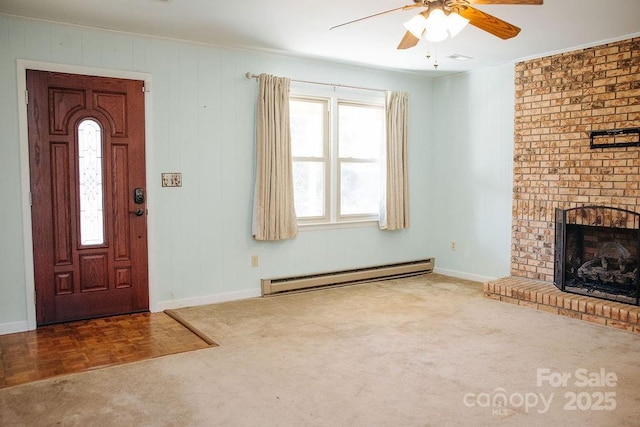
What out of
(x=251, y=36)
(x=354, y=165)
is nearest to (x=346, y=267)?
(x=354, y=165)

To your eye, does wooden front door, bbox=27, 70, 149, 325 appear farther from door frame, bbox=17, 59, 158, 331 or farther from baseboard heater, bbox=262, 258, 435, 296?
baseboard heater, bbox=262, 258, 435, 296

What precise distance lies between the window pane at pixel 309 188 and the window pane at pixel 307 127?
0.47 ft

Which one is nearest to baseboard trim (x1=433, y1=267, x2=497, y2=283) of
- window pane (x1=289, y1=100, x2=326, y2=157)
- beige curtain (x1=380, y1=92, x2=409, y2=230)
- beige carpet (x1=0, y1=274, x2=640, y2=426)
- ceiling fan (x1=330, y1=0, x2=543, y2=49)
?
beige curtain (x1=380, y1=92, x2=409, y2=230)

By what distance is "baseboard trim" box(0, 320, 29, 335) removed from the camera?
3.94 metres

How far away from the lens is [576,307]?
14.4 ft

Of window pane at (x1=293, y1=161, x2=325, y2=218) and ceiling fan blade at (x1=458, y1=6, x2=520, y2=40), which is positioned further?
window pane at (x1=293, y1=161, x2=325, y2=218)

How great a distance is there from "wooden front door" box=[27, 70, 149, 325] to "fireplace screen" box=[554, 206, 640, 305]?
155 inches

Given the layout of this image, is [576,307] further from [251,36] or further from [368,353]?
[251,36]

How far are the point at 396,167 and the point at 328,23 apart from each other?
2328 mm

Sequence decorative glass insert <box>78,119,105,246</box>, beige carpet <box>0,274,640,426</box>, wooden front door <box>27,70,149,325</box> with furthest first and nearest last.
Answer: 1. decorative glass insert <box>78,119,105,246</box>
2. wooden front door <box>27,70,149,325</box>
3. beige carpet <box>0,274,640,426</box>

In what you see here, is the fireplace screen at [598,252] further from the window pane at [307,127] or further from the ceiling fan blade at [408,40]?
the window pane at [307,127]

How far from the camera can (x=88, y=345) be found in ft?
12.0

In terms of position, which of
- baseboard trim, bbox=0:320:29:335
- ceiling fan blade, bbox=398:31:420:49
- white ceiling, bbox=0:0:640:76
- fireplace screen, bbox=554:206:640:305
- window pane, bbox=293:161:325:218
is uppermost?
white ceiling, bbox=0:0:640:76

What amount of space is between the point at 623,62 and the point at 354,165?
2.83 metres
